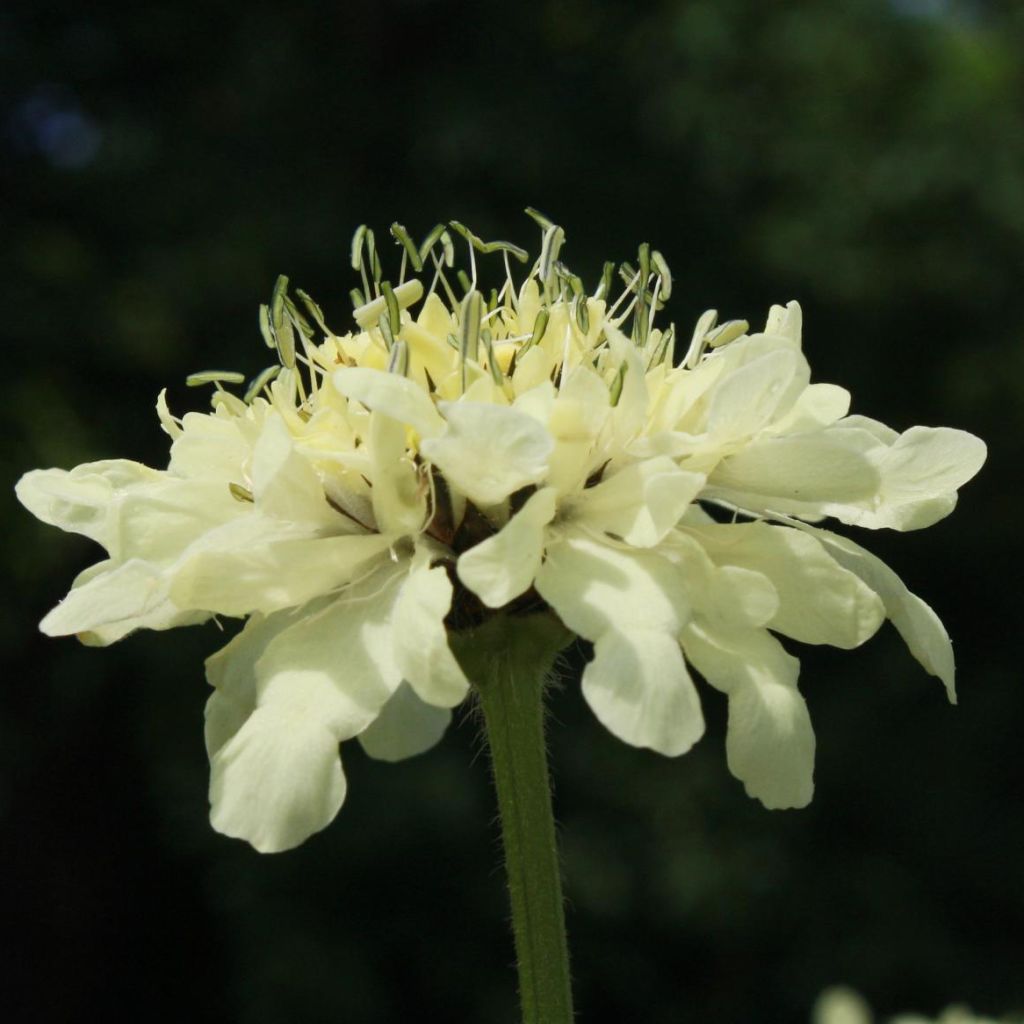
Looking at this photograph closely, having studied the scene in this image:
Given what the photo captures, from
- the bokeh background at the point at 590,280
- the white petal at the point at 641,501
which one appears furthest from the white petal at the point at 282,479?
the bokeh background at the point at 590,280

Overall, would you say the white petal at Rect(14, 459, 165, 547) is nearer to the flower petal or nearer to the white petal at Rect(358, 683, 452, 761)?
the flower petal

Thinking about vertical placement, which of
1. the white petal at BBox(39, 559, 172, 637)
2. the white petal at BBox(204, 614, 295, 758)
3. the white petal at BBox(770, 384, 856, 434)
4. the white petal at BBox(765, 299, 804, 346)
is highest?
the white petal at BBox(765, 299, 804, 346)

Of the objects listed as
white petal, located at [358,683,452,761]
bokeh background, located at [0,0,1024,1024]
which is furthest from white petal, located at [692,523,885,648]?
bokeh background, located at [0,0,1024,1024]

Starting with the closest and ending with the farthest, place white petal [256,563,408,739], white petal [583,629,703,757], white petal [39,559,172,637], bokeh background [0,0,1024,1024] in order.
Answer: white petal [583,629,703,757] < white petal [256,563,408,739] < white petal [39,559,172,637] < bokeh background [0,0,1024,1024]

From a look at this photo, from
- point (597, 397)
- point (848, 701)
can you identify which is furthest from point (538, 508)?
point (848, 701)

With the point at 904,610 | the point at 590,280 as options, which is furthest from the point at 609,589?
the point at 590,280

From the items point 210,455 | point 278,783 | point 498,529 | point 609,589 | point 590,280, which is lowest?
point 278,783

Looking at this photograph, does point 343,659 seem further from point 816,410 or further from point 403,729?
point 816,410

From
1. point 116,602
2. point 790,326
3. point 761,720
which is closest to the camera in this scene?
point 761,720

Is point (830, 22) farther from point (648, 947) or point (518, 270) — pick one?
point (648, 947)
